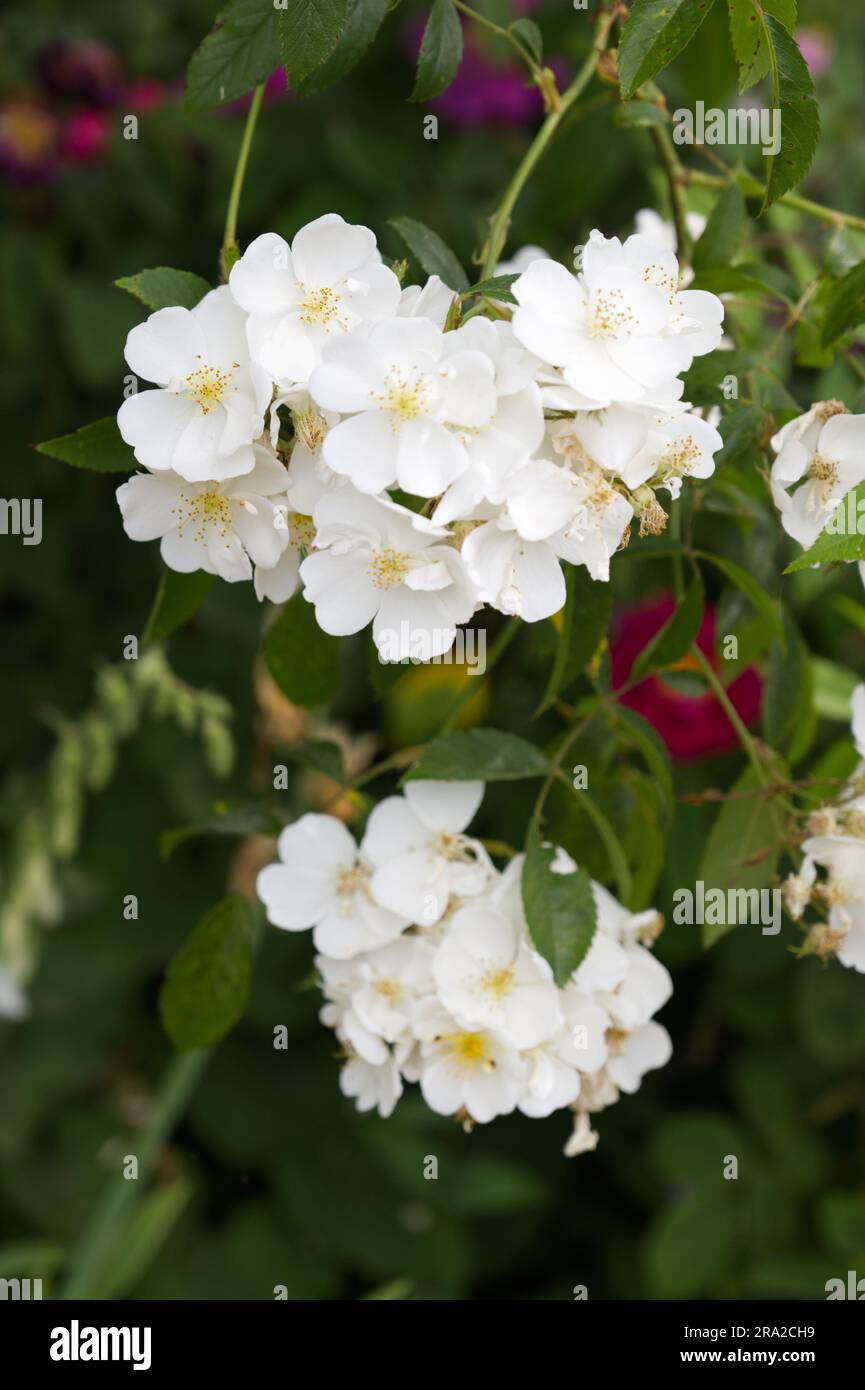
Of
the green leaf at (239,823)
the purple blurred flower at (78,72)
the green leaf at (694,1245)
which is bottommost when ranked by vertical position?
the green leaf at (694,1245)

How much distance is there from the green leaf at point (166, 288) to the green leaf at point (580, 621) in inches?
6.5

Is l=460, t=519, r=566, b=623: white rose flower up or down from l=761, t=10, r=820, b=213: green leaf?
down

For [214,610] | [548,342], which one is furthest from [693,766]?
[548,342]

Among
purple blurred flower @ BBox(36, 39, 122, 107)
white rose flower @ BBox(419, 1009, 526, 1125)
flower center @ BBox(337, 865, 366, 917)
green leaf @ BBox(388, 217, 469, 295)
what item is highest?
purple blurred flower @ BBox(36, 39, 122, 107)

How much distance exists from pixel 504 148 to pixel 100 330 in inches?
15.4

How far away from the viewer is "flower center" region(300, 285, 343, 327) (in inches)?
17.8

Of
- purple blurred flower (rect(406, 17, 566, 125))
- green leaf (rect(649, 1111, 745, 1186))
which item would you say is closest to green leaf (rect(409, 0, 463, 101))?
purple blurred flower (rect(406, 17, 566, 125))

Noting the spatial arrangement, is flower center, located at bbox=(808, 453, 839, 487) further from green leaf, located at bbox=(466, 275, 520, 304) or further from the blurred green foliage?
the blurred green foliage

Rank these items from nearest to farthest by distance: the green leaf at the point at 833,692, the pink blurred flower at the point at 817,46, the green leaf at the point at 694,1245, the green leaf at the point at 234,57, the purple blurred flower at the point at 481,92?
the green leaf at the point at 234,57 → the green leaf at the point at 833,692 → the green leaf at the point at 694,1245 → the purple blurred flower at the point at 481,92 → the pink blurred flower at the point at 817,46

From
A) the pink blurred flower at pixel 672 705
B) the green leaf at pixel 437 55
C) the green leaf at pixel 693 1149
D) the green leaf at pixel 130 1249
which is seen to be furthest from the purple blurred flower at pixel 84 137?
the green leaf at pixel 693 1149

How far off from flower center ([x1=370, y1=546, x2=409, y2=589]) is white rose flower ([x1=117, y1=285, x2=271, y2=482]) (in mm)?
54

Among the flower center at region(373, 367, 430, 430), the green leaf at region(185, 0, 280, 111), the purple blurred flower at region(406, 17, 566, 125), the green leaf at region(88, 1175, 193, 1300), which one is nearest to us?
the flower center at region(373, 367, 430, 430)

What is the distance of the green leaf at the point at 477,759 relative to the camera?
53 cm

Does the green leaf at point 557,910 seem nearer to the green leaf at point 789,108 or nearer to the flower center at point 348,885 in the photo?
the flower center at point 348,885
